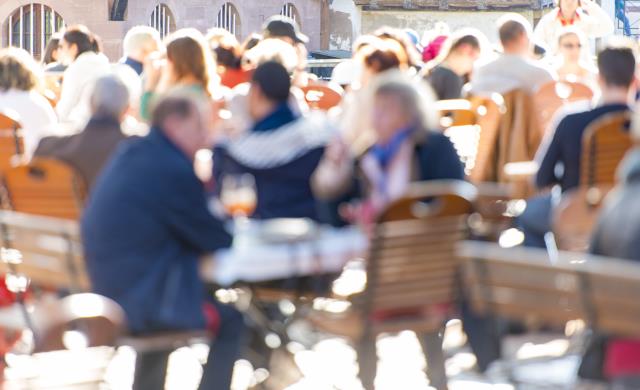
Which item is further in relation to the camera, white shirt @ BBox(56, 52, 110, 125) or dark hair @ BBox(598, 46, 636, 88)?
white shirt @ BBox(56, 52, 110, 125)

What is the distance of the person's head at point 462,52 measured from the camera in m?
13.5

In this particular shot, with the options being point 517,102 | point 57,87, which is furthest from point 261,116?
point 57,87

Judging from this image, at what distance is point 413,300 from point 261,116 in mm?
1456

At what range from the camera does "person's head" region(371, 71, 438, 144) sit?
770 cm

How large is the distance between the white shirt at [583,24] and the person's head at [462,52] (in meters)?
3.51

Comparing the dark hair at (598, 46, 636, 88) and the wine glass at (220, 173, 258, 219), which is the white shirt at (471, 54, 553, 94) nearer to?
the dark hair at (598, 46, 636, 88)

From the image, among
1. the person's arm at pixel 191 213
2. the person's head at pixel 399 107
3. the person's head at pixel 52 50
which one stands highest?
the person's head at pixel 399 107

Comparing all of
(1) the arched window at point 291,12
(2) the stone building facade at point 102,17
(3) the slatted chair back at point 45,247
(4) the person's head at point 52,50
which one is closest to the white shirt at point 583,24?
(4) the person's head at point 52,50

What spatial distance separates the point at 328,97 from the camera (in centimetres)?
1343

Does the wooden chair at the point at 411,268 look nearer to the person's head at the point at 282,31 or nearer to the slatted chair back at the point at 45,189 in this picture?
the slatted chair back at the point at 45,189

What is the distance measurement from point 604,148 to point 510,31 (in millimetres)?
3594

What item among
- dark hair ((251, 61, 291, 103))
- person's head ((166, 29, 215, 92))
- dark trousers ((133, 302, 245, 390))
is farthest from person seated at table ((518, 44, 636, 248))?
person's head ((166, 29, 215, 92))

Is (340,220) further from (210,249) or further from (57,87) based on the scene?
(57,87)

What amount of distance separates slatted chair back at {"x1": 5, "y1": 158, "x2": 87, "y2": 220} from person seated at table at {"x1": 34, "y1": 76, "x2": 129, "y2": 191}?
50cm
